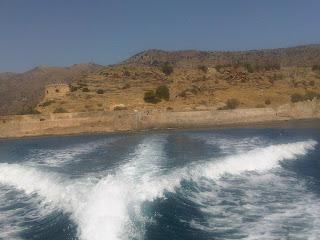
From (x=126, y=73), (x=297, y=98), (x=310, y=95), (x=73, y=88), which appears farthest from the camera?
(x=126, y=73)

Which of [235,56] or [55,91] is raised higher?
[235,56]

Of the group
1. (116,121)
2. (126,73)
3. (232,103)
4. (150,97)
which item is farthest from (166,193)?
(126,73)

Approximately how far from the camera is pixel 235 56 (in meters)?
98.0

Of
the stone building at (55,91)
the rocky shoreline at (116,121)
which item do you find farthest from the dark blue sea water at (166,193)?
the stone building at (55,91)

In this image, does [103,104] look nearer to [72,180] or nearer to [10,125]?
[10,125]

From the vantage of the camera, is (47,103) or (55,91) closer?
(47,103)

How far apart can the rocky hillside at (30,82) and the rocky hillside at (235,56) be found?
472 inches

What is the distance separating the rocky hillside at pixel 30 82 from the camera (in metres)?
78.8

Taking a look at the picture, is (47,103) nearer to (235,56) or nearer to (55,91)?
(55,91)

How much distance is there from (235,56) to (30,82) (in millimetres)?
41736

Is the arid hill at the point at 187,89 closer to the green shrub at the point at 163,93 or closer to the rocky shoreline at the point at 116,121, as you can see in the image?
the green shrub at the point at 163,93

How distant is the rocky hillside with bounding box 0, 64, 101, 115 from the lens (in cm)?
7877

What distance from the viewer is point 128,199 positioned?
555 inches

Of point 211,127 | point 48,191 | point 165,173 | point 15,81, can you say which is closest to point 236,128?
point 211,127
